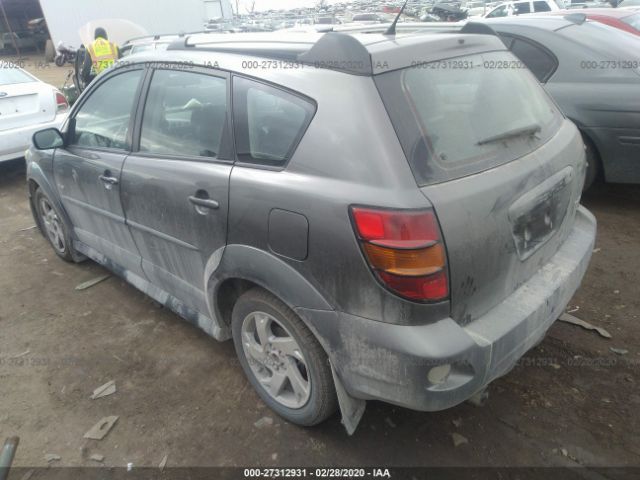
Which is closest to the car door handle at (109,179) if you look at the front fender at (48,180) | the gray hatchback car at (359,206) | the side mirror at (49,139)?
the gray hatchback car at (359,206)

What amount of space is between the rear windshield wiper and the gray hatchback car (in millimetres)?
11

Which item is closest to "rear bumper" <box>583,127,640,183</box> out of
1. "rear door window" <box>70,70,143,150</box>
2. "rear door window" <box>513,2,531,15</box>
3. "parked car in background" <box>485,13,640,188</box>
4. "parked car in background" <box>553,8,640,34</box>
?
A: "parked car in background" <box>485,13,640,188</box>

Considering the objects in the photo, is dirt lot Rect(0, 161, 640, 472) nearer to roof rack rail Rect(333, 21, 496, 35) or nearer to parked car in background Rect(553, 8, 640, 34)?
roof rack rail Rect(333, 21, 496, 35)

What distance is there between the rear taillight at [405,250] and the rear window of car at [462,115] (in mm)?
175

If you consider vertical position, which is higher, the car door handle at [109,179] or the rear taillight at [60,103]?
the car door handle at [109,179]

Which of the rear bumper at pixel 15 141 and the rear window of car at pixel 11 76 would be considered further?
the rear window of car at pixel 11 76

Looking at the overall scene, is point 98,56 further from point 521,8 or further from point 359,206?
point 521,8

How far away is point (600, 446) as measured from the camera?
2.13 meters

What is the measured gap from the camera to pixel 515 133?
2.09 meters

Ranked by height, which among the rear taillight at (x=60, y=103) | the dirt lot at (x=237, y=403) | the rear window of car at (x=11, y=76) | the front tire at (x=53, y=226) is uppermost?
the rear window of car at (x=11, y=76)

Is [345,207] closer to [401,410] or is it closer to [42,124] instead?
[401,410]

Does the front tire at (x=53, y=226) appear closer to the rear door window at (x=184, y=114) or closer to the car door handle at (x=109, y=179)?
the car door handle at (x=109, y=179)

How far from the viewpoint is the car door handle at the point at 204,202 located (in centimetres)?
219

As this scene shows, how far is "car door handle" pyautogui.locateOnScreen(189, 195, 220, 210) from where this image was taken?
86.0 inches
